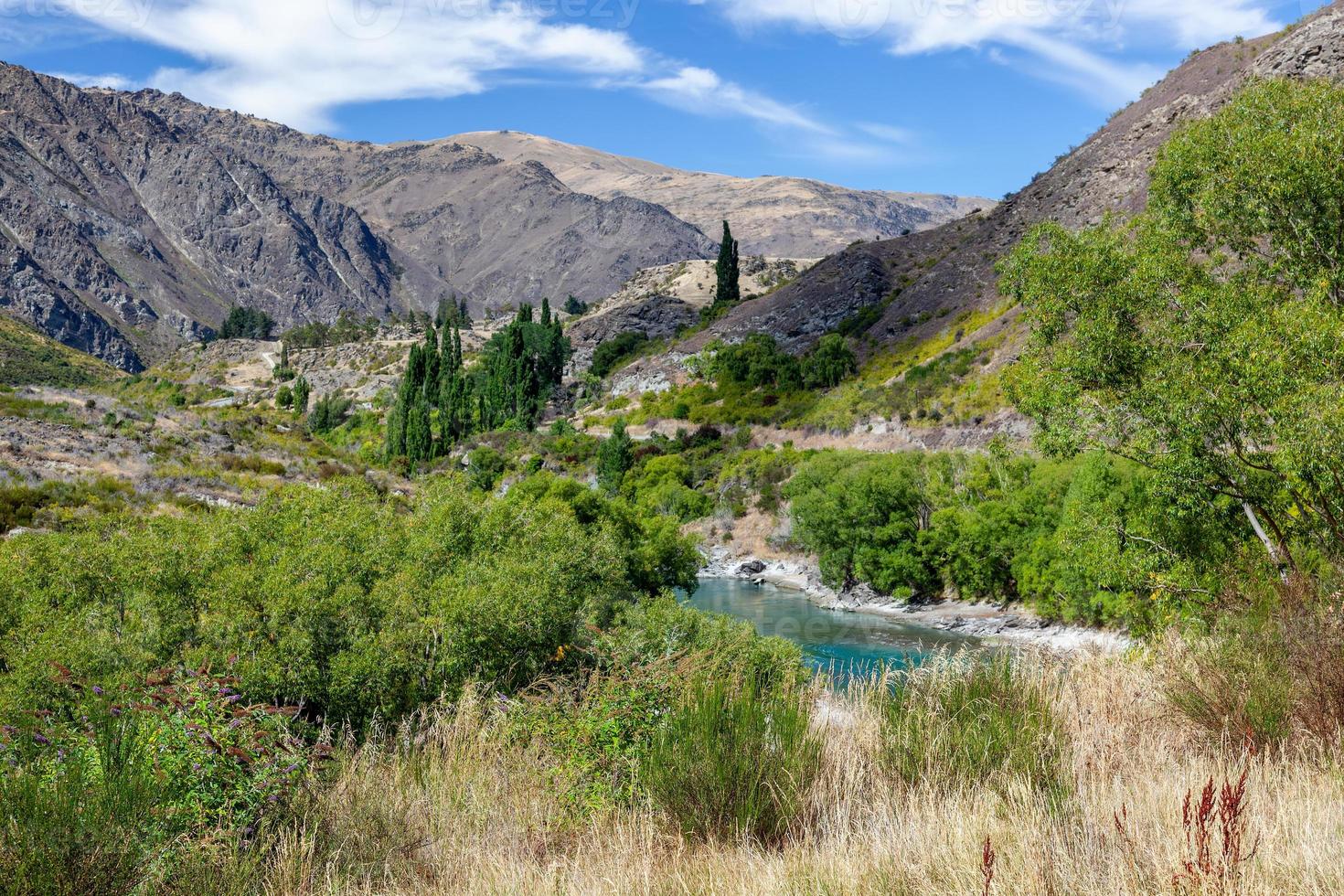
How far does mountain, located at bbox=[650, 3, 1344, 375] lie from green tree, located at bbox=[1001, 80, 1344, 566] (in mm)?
47369

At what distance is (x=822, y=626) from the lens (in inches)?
1599

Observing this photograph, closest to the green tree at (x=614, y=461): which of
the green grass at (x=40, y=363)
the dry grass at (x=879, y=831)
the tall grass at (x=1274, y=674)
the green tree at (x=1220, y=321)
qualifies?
the green tree at (x=1220, y=321)

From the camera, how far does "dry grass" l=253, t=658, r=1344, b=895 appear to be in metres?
4.08

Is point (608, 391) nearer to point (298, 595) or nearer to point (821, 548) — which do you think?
point (821, 548)

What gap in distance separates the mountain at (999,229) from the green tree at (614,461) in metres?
22.9

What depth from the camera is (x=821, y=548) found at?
160 ft

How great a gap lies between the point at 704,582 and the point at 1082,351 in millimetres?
40910

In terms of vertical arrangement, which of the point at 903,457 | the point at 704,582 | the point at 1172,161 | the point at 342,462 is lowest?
the point at 704,582

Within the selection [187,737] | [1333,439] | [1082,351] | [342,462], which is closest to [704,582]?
[342,462]

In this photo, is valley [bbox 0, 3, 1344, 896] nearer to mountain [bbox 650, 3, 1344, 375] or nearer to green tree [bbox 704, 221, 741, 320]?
mountain [bbox 650, 3, 1344, 375]

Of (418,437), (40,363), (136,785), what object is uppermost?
(40,363)

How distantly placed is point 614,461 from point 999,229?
136ft

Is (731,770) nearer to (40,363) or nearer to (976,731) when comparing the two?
(976,731)

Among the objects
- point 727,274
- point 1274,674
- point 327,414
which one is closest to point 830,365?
point 727,274
